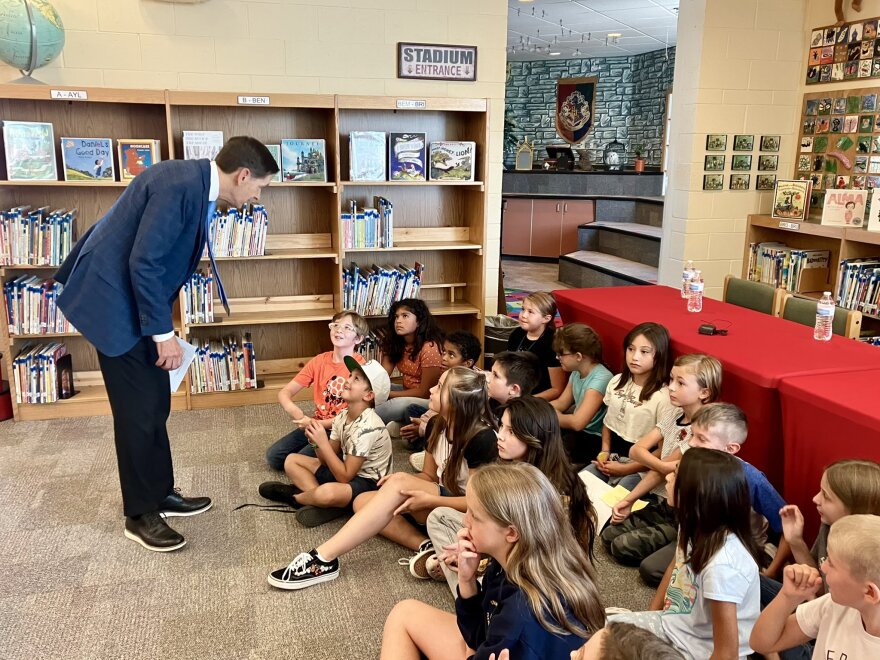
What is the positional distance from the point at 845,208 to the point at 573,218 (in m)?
5.27

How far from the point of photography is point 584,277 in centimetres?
792

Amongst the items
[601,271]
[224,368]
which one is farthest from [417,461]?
[601,271]

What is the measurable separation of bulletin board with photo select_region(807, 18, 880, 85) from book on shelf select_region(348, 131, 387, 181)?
2957 mm

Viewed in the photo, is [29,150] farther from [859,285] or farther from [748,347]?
[859,285]

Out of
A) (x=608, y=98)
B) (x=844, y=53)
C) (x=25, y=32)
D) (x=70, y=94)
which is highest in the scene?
(x=608, y=98)

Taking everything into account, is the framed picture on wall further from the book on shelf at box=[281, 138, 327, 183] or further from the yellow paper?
the yellow paper

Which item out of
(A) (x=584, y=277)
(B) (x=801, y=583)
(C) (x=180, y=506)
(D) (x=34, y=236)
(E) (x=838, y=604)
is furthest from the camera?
(A) (x=584, y=277)

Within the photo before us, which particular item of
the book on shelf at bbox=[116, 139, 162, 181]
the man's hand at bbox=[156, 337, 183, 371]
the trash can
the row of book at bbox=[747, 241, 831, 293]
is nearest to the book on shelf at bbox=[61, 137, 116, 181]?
the book on shelf at bbox=[116, 139, 162, 181]

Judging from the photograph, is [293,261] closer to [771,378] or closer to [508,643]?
[771,378]

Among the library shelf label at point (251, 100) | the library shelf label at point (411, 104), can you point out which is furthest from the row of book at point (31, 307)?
the library shelf label at point (411, 104)

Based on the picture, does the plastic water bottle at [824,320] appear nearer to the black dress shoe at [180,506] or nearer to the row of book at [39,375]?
the black dress shoe at [180,506]

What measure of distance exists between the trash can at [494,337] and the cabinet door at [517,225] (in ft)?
17.2

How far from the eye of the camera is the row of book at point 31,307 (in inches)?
153

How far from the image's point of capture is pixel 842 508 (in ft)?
5.76
